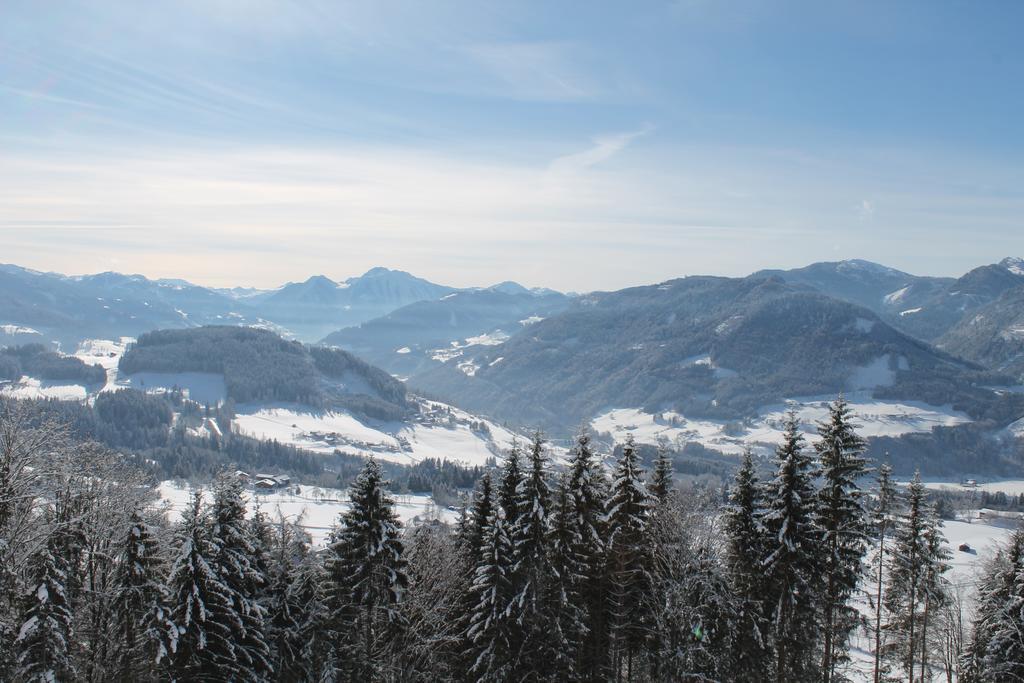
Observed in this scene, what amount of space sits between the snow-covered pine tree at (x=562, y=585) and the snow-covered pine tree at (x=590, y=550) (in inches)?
8.0

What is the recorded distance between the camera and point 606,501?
29562 mm

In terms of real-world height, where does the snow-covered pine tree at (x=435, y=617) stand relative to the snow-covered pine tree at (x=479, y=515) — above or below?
below

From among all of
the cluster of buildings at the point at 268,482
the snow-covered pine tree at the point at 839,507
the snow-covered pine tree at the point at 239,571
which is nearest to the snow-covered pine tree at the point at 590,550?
the snow-covered pine tree at the point at 839,507

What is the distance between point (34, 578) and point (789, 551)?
94.6 ft

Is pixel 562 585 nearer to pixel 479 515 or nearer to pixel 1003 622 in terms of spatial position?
pixel 479 515

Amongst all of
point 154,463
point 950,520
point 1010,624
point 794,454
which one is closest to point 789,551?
point 794,454

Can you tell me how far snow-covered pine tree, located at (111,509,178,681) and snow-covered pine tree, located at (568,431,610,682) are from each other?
16.4 meters

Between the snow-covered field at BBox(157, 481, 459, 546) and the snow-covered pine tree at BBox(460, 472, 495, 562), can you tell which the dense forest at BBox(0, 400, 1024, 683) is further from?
the snow-covered field at BBox(157, 481, 459, 546)

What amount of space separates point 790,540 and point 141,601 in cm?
2647

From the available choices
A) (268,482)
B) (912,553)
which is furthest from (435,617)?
(268,482)

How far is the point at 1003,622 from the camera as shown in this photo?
89.4 feet

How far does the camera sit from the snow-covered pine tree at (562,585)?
93.7ft

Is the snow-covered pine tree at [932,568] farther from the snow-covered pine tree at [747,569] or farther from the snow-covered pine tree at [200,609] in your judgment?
the snow-covered pine tree at [200,609]

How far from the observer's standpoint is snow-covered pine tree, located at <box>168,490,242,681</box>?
86.4 feet
